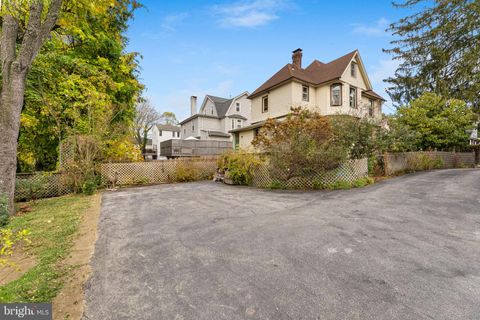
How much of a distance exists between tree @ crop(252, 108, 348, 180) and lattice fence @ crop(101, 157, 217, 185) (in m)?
5.34

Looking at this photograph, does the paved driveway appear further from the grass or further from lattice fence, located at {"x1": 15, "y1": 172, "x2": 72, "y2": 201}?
lattice fence, located at {"x1": 15, "y1": 172, "x2": 72, "y2": 201}

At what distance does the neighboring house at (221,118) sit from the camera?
29.5 metres

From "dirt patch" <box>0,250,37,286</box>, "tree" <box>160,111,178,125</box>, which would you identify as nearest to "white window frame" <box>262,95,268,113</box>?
"dirt patch" <box>0,250,37,286</box>

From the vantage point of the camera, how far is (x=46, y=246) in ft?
11.6

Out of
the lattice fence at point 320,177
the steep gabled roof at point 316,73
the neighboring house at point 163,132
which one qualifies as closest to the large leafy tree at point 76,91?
the lattice fence at point 320,177

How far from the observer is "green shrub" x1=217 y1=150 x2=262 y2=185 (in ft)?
32.4

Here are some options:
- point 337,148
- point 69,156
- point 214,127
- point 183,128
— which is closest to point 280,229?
point 337,148

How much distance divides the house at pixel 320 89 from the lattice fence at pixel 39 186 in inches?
451

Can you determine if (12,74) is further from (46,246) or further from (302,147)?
Result: (302,147)

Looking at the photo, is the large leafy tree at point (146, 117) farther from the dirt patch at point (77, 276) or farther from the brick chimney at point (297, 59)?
the dirt patch at point (77, 276)

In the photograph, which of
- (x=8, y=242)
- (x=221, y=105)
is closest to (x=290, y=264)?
(x=8, y=242)

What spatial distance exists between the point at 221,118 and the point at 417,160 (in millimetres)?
23266

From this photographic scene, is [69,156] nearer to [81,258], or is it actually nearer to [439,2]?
[81,258]

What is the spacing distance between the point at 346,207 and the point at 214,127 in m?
26.5
